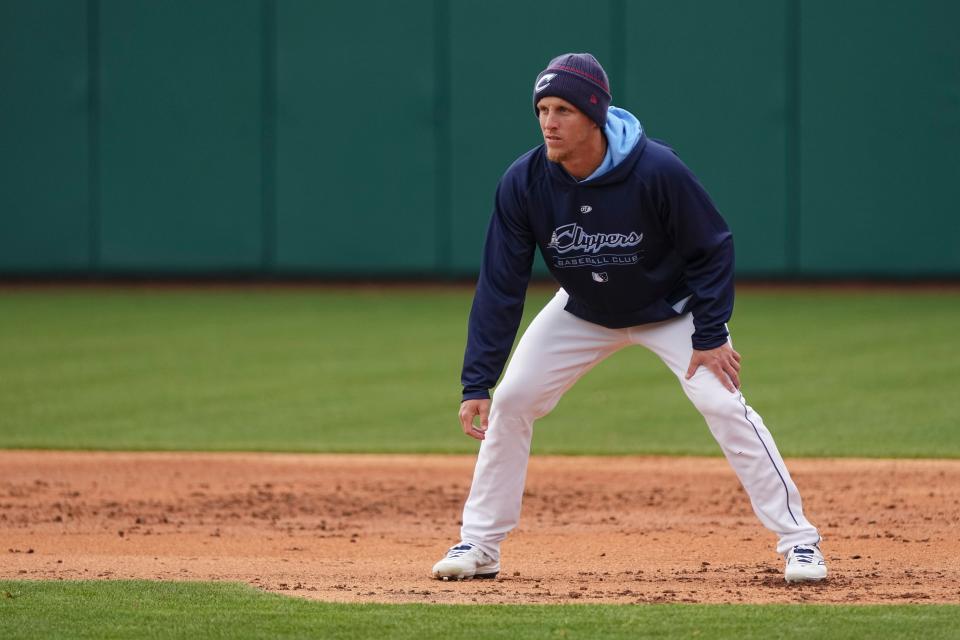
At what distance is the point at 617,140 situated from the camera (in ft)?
16.5

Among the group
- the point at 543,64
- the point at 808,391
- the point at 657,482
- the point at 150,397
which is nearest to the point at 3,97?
the point at 543,64

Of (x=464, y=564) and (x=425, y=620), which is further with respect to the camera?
(x=464, y=564)

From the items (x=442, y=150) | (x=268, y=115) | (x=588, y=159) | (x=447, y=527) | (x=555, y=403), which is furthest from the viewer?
(x=268, y=115)

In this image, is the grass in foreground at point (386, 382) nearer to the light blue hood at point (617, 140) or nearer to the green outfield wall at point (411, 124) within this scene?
the green outfield wall at point (411, 124)

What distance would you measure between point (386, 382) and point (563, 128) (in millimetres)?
7133

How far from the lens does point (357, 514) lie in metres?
7.12

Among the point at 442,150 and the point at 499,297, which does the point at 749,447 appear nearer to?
the point at 499,297

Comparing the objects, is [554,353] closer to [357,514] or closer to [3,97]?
[357,514]

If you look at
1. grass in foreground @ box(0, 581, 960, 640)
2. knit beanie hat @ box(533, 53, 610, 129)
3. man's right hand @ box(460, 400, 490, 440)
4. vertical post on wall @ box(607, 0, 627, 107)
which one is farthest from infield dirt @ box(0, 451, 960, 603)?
vertical post on wall @ box(607, 0, 627, 107)

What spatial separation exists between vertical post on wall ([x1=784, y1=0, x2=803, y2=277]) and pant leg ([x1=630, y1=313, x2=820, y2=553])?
1525 centimetres

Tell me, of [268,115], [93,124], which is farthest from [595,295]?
Result: [93,124]

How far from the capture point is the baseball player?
4.96 meters

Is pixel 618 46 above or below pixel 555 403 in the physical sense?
above

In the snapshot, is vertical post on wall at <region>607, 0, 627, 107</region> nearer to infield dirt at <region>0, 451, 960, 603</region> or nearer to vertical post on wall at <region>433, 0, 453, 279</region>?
vertical post on wall at <region>433, 0, 453, 279</region>
